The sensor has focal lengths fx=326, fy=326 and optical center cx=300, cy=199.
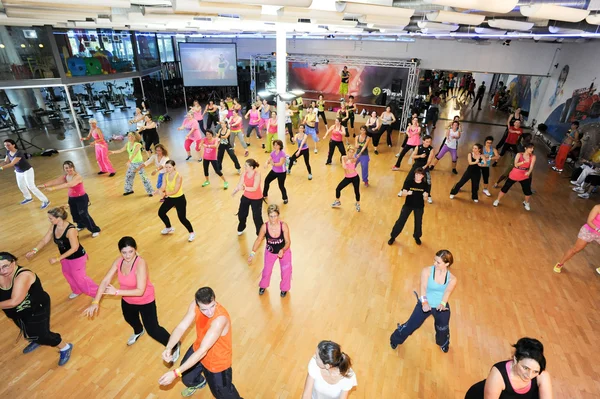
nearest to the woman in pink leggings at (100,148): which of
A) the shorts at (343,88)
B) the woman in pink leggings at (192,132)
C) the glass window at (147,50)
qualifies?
the woman in pink leggings at (192,132)

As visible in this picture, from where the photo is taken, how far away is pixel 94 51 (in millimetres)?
11242

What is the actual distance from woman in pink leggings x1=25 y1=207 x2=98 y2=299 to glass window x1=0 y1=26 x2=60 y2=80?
8595 millimetres

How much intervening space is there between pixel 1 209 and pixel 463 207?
9.37m

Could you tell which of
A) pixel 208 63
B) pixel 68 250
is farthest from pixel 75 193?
pixel 208 63

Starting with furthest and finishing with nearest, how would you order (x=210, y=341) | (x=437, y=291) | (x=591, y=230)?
(x=591, y=230), (x=437, y=291), (x=210, y=341)

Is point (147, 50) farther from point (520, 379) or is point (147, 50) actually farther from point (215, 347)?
point (520, 379)

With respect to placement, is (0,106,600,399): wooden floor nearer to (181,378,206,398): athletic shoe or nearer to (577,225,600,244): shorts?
(181,378,206,398): athletic shoe

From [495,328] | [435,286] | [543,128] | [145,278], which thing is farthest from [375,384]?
[543,128]

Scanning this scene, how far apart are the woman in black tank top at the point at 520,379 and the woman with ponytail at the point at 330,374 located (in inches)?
37.5

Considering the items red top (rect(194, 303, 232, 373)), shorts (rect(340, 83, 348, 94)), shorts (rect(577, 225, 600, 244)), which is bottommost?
shorts (rect(577, 225, 600, 244))

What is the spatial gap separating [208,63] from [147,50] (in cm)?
275

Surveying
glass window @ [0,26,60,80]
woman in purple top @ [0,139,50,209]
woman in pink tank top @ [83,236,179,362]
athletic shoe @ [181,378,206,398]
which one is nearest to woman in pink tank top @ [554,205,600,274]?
athletic shoe @ [181,378,206,398]

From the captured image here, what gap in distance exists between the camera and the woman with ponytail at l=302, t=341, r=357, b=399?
1979 millimetres

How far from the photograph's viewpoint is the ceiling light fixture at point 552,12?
3.36m
